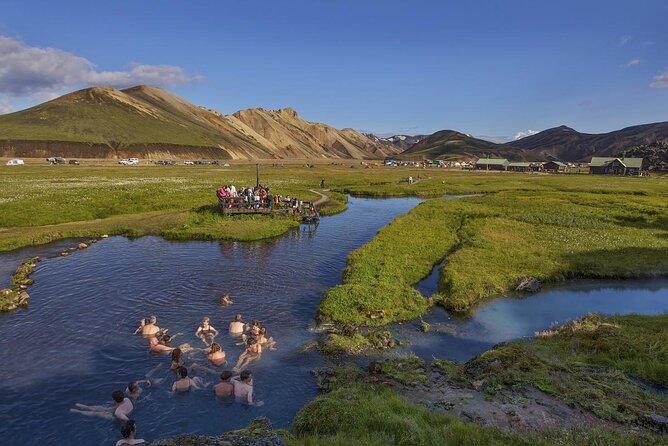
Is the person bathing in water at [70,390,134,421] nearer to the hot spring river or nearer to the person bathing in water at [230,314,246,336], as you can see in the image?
the hot spring river

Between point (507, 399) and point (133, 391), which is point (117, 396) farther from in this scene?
point (507, 399)

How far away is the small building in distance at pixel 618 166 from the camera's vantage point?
6319 inches

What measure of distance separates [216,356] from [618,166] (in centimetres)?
18957

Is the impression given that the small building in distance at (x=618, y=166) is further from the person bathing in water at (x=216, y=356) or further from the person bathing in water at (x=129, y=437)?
the person bathing in water at (x=129, y=437)

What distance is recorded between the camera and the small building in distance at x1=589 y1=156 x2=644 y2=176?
160 m

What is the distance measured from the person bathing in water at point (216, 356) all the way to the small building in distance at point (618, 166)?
183m

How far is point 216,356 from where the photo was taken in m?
18.5

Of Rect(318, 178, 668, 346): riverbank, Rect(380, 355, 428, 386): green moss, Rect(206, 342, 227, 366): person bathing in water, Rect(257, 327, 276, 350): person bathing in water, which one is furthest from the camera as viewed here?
Rect(318, 178, 668, 346): riverbank

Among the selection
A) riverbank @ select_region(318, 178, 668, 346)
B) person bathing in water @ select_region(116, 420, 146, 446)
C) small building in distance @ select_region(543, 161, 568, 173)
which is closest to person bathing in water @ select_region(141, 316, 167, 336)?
person bathing in water @ select_region(116, 420, 146, 446)

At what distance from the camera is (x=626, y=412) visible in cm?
1316

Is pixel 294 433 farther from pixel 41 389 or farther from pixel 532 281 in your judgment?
pixel 532 281

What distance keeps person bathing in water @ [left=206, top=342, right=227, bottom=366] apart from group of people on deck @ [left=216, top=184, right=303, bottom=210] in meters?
34.8

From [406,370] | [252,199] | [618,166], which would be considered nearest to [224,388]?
[406,370]

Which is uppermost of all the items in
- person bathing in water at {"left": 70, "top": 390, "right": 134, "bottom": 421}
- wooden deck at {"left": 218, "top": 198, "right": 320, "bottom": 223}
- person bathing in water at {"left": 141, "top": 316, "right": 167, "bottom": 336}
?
wooden deck at {"left": 218, "top": 198, "right": 320, "bottom": 223}
